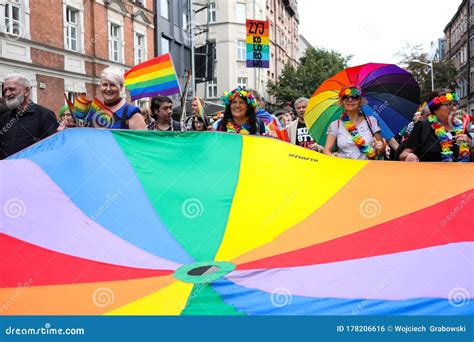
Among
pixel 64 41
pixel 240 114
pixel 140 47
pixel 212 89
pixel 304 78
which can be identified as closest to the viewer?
pixel 240 114

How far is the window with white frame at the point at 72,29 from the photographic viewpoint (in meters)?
18.2

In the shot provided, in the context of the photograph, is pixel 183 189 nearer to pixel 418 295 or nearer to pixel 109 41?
pixel 418 295

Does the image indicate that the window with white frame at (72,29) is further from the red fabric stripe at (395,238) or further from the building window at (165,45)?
the red fabric stripe at (395,238)

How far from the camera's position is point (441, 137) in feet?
14.8

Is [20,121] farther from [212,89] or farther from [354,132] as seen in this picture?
[212,89]

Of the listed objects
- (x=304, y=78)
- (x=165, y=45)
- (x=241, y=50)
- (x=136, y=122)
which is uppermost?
(x=241, y=50)

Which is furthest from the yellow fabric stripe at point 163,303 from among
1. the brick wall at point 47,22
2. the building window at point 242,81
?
the building window at point 242,81

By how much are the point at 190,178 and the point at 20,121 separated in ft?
7.81

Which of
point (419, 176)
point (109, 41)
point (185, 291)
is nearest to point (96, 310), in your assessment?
point (185, 291)

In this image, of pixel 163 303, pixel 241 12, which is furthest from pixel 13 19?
pixel 241 12

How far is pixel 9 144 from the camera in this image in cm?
487

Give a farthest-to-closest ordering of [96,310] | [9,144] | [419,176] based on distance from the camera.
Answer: [9,144], [419,176], [96,310]

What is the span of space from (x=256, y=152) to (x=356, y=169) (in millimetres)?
710

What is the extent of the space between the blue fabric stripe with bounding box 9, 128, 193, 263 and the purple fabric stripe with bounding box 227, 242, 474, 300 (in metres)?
0.53
